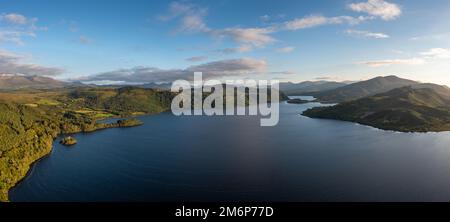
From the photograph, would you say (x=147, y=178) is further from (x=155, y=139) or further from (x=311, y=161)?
(x=155, y=139)

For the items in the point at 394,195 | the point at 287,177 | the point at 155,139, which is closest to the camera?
the point at 394,195

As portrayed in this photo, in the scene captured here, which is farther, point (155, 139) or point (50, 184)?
point (155, 139)

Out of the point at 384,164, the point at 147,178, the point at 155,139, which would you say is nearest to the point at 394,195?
the point at 384,164
